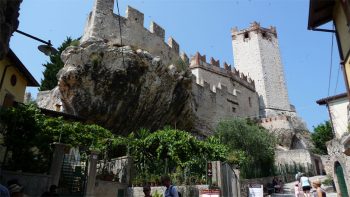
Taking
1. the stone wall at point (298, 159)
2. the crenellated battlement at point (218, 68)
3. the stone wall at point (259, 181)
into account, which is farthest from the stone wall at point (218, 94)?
the stone wall at point (259, 181)

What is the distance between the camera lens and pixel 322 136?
32.9m

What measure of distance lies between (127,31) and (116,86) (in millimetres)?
4813

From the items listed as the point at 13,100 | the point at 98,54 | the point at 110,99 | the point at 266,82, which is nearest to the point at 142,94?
the point at 110,99

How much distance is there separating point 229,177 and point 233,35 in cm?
3789

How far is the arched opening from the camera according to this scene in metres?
16.5

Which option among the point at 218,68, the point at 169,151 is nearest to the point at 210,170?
the point at 169,151

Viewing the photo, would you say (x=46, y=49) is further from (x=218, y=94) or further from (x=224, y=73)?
(x=224, y=73)

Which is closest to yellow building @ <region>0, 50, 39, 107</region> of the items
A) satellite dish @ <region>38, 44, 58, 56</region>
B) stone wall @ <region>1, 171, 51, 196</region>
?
stone wall @ <region>1, 171, 51, 196</region>

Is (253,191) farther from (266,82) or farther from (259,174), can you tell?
(266,82)

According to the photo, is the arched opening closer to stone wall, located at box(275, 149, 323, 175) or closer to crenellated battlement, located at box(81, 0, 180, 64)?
stone wall, located at box(275, 149, 323, 175)

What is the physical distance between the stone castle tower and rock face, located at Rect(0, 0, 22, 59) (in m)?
40.3

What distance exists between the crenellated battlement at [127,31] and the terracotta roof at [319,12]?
12.2 metres

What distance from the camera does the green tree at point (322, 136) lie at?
32.1 metres

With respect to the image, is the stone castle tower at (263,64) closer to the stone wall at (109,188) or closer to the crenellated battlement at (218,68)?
the crenellated battlement at (218,68)
